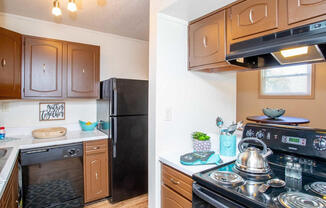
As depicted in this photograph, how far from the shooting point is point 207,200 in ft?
3.52

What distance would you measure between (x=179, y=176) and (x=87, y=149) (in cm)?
143

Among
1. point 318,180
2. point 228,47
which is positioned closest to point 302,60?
point 228,47

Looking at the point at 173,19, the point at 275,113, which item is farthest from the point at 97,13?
the point at 275,113

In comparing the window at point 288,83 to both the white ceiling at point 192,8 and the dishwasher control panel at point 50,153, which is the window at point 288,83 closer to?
the white ceiling at point 192,8

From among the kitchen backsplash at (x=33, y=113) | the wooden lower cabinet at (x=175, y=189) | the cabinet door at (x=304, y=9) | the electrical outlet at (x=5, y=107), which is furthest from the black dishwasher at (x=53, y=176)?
the cabinet door at (x=304, y=9)

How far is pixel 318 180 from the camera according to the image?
1.09 meters

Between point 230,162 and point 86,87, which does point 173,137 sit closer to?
point 230,162

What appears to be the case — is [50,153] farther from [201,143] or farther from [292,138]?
[292,138]

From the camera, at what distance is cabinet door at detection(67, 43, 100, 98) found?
248cm

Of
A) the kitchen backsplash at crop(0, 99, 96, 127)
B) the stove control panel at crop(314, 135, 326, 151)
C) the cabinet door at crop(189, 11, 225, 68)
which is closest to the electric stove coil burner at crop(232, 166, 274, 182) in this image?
the stove control panel at crop(314, 135, 326, 151)

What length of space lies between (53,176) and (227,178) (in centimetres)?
194

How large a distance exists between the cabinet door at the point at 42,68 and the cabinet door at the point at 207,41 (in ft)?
5.78

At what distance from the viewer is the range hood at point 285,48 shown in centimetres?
94

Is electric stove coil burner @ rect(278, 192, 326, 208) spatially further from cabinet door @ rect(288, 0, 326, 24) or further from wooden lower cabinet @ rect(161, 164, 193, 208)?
cabinet door @ rect(288, 0, 326, 24)
